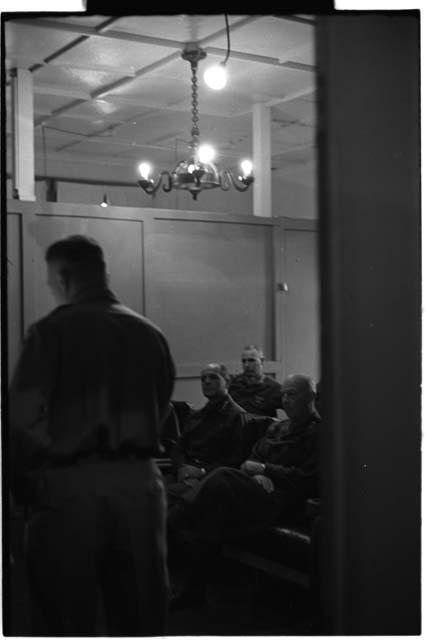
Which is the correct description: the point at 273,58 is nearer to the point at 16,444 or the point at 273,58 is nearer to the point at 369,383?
the point at 369,383

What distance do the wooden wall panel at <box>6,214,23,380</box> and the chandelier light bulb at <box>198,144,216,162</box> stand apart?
27.2 inches

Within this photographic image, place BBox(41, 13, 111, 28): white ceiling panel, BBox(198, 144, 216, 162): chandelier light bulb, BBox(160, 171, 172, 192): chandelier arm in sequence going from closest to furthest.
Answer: BBox(41, 13, 111, 28): white ceiling panel < BBox(160, 171, 172, 192): chandelier arm < BBox(198, 144, 216, 162): chandelier light bulb

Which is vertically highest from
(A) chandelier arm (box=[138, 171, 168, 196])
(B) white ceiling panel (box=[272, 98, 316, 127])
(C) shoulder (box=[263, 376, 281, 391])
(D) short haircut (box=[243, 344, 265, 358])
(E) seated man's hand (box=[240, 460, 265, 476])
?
(B) white ceiling panel (box=[272, 98, 316, 127])

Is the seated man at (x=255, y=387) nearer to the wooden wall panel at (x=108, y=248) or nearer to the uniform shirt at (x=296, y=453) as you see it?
the uniform shirt at (x=296, y=453)

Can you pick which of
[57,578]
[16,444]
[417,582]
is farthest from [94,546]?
[417,582]

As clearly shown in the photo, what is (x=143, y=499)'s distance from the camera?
6.56 feet

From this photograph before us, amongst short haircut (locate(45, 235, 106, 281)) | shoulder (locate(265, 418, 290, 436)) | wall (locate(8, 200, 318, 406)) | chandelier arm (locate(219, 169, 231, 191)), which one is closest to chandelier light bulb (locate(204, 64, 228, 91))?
chandelier arm (locate(219, 169, 231, 191))

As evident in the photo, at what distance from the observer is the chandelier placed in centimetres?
227

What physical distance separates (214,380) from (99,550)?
0.53 m

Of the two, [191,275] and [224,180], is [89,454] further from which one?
[224,180]

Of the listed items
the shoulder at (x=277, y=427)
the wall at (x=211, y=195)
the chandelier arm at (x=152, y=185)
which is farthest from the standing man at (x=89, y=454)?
the chandelier arm at (x=152, y=185)

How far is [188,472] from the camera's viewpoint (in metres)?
2.08

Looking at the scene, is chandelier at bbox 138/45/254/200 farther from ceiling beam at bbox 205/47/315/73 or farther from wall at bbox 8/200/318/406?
wall at bbox 8/200/318/406

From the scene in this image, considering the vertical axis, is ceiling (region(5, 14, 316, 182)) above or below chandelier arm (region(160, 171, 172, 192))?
above
